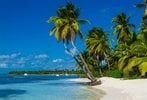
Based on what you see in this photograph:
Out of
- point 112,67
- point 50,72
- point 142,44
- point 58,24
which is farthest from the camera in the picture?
point 50,72

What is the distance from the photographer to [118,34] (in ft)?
194

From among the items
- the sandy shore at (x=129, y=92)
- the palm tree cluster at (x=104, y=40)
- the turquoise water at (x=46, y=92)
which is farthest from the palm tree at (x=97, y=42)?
the sandy shore at (x=129, y=92)

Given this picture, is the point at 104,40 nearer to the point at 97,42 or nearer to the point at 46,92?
the point at 97,42

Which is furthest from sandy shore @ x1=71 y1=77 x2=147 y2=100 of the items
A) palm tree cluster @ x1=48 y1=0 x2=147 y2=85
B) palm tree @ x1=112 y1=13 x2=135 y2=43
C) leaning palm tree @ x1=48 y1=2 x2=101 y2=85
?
palm tree @ x1=112 y1=13 x2=135 y2=43

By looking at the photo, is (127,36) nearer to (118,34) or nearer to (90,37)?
(118,34)

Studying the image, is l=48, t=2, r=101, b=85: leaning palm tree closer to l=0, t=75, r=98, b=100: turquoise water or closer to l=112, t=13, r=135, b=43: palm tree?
l=0, t=75, r=98, b=100: turquoise water

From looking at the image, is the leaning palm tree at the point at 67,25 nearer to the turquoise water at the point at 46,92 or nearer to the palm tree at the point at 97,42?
the turquoise water at the point at 46,92

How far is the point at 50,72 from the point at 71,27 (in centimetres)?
A: 12512

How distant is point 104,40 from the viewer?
60.7 m

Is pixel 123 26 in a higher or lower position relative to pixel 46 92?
higher

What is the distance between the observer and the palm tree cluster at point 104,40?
29.2 m

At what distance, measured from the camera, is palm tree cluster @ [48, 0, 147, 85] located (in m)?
29.2

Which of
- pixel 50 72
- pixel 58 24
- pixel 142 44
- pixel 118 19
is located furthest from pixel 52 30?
pixel 50 72

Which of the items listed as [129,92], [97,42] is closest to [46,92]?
[129,92]
